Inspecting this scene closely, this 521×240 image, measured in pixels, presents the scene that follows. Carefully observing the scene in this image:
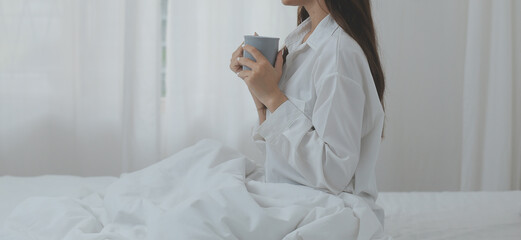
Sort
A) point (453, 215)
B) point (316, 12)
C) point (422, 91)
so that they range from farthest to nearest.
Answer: point (422, 91) < point (453, 215) < point (316, 12)

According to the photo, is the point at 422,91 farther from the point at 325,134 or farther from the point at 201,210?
the point at 201,210

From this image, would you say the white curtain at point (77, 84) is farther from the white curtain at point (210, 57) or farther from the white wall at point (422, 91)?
the white wall at point (422, 91)

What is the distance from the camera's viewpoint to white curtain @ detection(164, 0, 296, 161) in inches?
116

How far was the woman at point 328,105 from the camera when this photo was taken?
1261mm

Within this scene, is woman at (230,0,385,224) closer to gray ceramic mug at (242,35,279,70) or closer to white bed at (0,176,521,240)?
gray ceramic mug at (242,35,279,70)

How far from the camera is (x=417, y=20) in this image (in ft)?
9.82

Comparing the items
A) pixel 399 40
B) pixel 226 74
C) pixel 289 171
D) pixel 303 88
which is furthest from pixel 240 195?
pixel 399 40

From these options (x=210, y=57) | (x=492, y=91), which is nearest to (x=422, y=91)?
(x=492, y=91)

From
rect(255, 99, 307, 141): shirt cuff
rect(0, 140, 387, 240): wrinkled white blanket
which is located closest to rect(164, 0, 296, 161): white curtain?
rect(0, 140, 387, 240): wrinkled white blanket

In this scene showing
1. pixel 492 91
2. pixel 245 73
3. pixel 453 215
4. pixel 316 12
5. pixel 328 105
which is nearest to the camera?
pixel 328 105

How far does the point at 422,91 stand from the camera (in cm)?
304

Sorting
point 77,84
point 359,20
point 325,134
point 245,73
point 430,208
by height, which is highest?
point 359,20

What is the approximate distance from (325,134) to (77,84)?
6.52 ft

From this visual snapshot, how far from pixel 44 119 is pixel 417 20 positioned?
1890 millimetres
